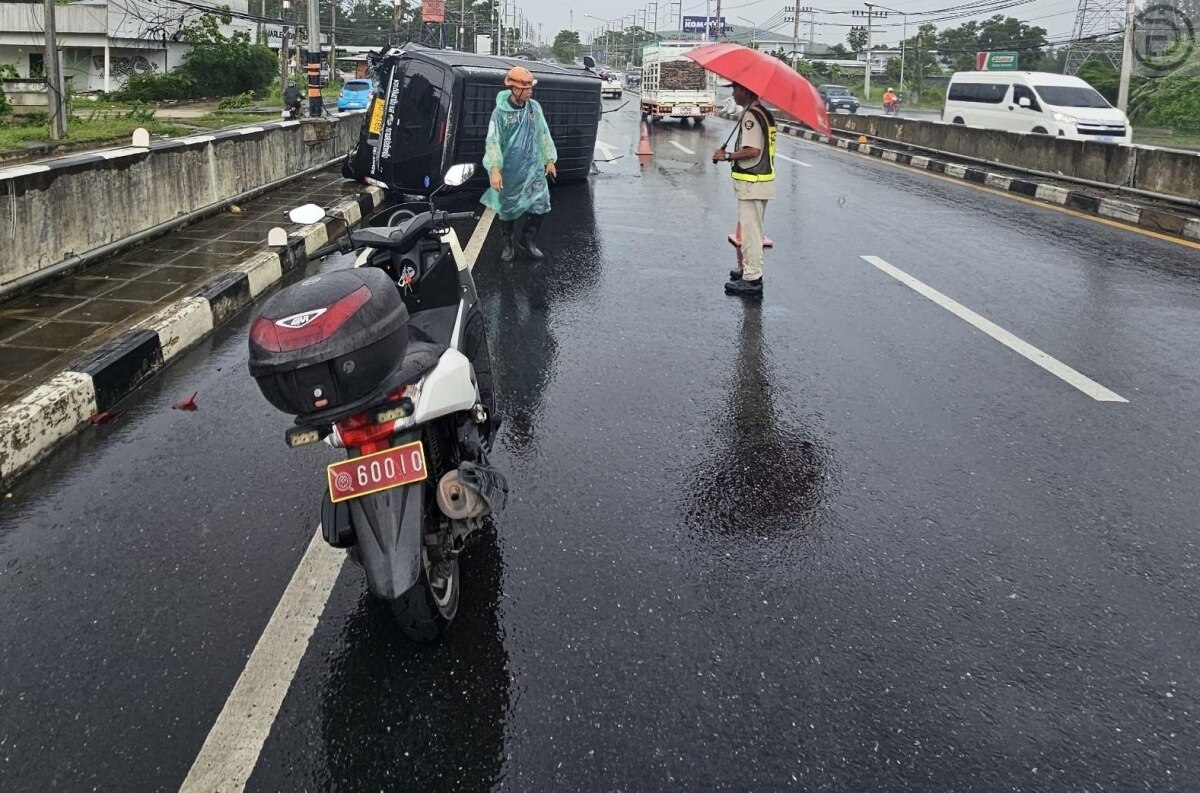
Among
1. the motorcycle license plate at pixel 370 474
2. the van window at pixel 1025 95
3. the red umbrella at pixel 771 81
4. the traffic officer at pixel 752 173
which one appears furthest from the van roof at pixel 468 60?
the van window at pixel 1025 95

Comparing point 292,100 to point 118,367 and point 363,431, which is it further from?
point 363,431

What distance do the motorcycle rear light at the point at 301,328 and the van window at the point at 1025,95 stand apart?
22.8m

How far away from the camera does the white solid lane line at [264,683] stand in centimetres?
243

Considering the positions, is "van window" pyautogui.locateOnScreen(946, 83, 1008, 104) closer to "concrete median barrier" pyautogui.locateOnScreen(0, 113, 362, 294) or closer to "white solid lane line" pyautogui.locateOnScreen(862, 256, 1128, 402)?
"white solid lane line" pyautogui.locateOnScreen(862, 256, 1128, 402)

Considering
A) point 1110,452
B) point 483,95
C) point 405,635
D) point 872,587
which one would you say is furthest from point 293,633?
point 483,95

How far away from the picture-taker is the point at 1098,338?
6305 millimetres

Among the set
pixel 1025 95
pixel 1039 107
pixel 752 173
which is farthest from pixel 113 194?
pixel 1025 95

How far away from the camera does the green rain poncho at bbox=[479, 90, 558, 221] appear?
8008 millimetres

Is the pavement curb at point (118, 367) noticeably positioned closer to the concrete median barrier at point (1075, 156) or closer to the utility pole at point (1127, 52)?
the concrete median barrier at point (1075, 156)

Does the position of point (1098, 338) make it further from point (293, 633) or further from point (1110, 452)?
point (293, 633)

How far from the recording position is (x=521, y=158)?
27.0 ft

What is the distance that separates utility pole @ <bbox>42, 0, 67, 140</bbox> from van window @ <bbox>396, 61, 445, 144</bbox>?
7.31 m

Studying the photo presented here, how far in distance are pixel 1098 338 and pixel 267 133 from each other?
9.75m

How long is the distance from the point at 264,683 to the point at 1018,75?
952 inches
